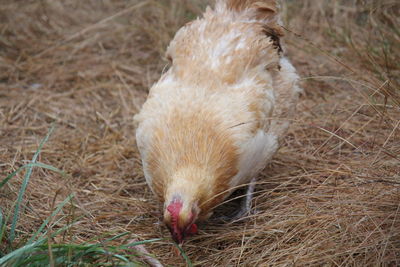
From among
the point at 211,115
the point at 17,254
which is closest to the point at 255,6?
the point at 211,115

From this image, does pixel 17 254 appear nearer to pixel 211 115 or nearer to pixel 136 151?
pixel 211 115

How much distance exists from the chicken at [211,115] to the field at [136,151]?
0.29 metres

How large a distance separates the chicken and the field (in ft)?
0.94

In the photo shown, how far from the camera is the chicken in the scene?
2906 millimetres

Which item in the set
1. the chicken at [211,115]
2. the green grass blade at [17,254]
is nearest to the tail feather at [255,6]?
the chicken at [211,115]

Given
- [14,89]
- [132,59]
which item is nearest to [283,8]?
[132,59]

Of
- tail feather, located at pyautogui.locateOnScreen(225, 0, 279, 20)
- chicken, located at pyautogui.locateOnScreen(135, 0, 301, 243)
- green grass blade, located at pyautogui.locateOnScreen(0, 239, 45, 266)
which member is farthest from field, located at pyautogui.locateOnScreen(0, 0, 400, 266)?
tail feather, located at pyautogui.locateOnScreen(225, 0, 279, 20)

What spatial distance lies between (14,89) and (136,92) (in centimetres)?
137

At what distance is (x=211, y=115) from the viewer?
10.0 feet

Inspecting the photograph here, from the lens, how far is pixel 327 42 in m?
5.83

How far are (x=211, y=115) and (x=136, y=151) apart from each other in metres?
1.47

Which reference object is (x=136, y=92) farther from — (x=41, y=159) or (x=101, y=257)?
(x=101, y=257)

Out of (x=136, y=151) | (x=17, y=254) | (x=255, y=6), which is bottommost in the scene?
(x=136, y=151)

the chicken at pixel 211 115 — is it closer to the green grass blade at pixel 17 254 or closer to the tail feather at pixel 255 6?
the tail feather at pixel 255 6
